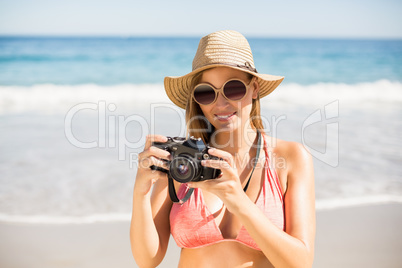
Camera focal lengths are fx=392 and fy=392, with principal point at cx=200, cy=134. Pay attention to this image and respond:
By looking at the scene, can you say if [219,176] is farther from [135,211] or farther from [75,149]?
[75,149]

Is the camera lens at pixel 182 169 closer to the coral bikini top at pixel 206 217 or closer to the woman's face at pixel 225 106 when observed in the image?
the coral bikini top at pixel 206 217

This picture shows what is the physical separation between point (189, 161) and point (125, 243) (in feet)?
8.14

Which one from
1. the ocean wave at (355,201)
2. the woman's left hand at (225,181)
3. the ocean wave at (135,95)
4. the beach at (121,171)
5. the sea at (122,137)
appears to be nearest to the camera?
the woman's left hand at (225,181)

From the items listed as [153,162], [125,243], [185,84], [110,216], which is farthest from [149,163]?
[110,216]

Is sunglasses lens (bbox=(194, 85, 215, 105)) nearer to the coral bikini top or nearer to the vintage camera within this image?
the vintage camera

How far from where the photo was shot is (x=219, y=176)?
161 centimetres

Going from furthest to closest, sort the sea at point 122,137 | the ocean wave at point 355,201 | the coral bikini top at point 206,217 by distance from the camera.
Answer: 1. the sea at point 122,137
2. the ocean wave at point 355,201
3. the coral bikini top at point 206,217

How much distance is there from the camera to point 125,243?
Result: 149 inches

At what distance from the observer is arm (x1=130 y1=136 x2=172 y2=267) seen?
5.75 ft

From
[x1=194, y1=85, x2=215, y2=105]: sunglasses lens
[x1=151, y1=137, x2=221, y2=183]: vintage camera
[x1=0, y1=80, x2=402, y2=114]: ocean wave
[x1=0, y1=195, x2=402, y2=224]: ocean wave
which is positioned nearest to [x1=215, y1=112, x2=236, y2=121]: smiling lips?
[x1=194, y1=85, x2=215, y2=105]: sunglasses lens

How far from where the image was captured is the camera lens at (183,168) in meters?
1.59

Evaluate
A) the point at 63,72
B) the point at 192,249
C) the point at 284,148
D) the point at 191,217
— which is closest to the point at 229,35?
the point at 284,148

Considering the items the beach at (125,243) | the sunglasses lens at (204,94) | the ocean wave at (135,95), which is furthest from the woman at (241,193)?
the ocean wave at (135,95)

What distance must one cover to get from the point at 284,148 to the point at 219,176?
52 cm
